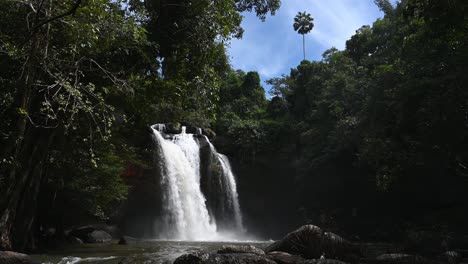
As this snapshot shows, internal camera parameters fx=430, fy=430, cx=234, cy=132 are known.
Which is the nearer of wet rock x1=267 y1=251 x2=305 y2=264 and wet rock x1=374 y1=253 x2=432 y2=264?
wet rock x1=267 y1=251 x2=305 y2=264

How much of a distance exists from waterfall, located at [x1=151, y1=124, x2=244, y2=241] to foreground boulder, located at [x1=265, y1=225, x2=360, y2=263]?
14091mm

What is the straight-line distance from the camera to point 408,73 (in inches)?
754

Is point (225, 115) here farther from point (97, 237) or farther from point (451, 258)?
point (451, 258)

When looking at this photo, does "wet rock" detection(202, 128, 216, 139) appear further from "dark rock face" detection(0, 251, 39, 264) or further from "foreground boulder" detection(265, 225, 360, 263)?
"dark rock face" detection(0, 251, 39, 264)

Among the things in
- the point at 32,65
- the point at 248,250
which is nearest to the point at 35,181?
the point at 32,65

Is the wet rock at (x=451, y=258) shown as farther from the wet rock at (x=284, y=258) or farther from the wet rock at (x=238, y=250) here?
the wet rock at (x=238, y=250)

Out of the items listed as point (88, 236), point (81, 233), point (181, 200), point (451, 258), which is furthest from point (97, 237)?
point (451, 258)

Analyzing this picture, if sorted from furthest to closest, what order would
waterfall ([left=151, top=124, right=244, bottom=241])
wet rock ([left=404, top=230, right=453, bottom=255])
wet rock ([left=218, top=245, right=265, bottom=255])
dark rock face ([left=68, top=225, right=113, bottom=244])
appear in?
1. waterfall ([left=151, top=124, right=244, bottom=241])
2. dark rock face ([left=68, top=225, right=113, bottom=244])
3. wet rock ([left=404, top=230, right=453, bottom=255])
4. wet rock ([left=218, top=245, right=265, bottom=255])

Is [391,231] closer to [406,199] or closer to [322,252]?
[406,199]

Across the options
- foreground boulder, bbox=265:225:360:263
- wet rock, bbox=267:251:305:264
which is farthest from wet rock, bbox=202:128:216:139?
wet rock, bbox=267:251:305:264

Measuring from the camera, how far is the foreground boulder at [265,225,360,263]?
10.4m

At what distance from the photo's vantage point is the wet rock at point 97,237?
2077 cm

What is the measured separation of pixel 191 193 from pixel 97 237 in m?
6.44

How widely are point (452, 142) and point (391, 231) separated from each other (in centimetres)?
913
